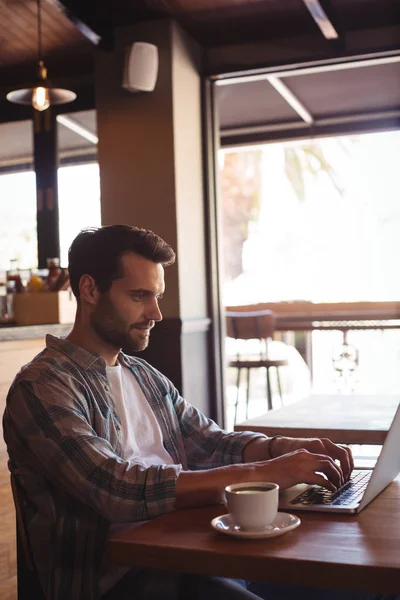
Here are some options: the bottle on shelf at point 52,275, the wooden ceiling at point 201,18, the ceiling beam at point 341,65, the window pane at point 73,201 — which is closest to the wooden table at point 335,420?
the bottle on shelf at point 52,275

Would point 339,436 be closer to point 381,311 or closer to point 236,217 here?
point 381,311

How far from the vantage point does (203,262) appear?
4.66 metres

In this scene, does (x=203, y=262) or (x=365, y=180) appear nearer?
Result: (x=203, y=262)

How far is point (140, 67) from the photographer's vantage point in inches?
165

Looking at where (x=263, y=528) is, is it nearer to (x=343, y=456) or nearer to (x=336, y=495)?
(x=336, y=495)

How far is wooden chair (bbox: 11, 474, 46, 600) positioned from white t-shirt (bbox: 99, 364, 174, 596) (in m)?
0.22

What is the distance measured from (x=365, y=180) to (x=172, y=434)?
1319 centimetres

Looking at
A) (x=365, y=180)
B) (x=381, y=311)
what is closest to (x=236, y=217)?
(x=365, y=180)

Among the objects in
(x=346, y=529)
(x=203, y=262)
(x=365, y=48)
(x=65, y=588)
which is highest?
(x=365, y=48)

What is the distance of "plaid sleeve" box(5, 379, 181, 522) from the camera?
1233 millimetres

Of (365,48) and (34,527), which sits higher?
(365,48)

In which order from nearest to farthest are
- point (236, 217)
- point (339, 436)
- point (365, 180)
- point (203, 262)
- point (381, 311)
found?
point (339, 436), point (203, 262), point (381, 311), point (365, 180), point (236, 217)

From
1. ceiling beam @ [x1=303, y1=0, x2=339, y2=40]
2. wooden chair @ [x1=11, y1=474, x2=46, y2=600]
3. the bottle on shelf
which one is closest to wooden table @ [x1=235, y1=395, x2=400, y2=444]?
wooden chair @ [x1=11, y1=474, x2=46, y2=600]

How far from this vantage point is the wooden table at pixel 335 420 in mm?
2066
